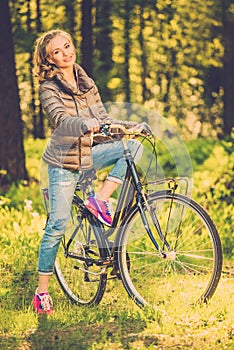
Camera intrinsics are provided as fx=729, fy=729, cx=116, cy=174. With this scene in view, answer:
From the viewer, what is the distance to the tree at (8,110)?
8.91 meters

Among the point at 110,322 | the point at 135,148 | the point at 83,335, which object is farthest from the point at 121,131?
the point at 83,335

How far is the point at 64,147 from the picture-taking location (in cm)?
502

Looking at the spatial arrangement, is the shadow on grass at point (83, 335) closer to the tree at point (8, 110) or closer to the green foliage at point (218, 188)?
the green foliage at point (218, 188)

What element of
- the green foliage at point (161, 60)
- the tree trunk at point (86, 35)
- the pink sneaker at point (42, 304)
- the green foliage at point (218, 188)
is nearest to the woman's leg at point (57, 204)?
the pink sneaker at point (42, 304)

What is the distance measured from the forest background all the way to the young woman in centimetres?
65

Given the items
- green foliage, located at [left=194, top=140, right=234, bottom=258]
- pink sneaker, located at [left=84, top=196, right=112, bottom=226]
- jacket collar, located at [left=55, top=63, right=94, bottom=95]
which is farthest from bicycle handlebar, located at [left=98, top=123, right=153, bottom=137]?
green foliage, located at [left=194, top=140, right=234, bottom=258]

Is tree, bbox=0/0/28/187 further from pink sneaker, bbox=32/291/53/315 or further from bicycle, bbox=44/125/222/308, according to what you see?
pink sneaker, bbox=32/291/53/315

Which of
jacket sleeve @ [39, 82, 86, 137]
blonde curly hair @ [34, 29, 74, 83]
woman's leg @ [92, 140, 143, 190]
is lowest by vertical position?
woman's leg @ [92, 140, 143, 190]

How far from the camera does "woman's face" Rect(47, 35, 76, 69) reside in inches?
201

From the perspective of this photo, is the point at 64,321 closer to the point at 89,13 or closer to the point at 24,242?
the point at 24,242

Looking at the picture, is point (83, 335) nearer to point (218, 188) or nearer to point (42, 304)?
point (42, 304)

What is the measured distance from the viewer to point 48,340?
4.71 metres

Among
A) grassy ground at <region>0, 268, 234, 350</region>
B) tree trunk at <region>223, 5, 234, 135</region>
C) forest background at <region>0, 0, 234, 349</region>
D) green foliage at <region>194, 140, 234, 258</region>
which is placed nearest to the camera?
grassy ground at <region>0, 268, 234, 350</region>

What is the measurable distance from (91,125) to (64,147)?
1.35 feet
